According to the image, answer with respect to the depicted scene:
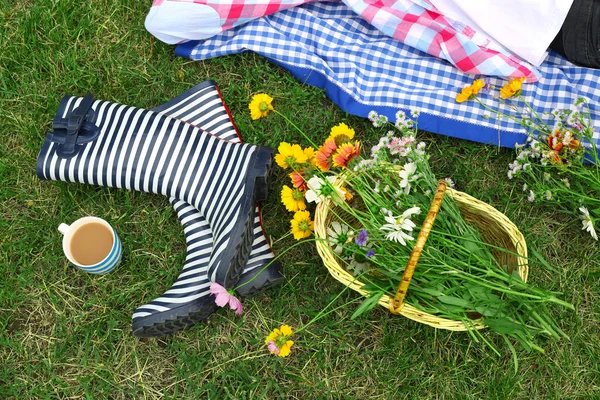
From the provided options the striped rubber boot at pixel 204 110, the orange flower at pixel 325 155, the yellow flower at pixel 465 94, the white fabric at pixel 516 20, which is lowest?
the striped rubber boot at pixel 204 110

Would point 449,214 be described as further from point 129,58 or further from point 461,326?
point 129,58

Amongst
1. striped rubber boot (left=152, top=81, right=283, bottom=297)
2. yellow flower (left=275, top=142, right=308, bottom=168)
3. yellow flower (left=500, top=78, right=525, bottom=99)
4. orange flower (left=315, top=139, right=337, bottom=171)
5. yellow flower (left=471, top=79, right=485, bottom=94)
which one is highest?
yellow flower (left=500, top=78, right=525, bottom=99)

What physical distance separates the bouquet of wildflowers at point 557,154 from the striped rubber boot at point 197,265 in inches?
26.5

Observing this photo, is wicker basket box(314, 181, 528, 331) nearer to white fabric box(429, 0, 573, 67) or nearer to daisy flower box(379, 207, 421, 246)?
daisy flower box(379, 207, 421, 246)

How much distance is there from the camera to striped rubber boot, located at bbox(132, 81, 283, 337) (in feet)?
4.58

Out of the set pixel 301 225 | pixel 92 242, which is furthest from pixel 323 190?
pixel 92 242

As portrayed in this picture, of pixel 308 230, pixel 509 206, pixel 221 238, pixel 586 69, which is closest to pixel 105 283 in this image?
pixel 221 238

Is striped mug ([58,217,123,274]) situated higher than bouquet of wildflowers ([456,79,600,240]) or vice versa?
bouquet of wildflowers ([456,79,600,240])

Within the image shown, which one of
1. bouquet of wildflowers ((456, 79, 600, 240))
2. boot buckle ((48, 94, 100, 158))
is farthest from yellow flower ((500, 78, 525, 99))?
boot buckle ((48, 94, 100, 158))

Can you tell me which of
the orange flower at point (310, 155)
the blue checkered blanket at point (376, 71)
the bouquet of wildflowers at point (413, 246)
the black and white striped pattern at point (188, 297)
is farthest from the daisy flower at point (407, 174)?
the black and white striped pattern at point (188, 297)

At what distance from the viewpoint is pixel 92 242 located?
4.96ft

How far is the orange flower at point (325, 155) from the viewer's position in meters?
1.26

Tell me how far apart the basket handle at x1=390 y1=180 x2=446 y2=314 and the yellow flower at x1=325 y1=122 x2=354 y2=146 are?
0.25m

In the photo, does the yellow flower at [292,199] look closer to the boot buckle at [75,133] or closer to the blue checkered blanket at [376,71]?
the blue checkered blanket at [376,71]
